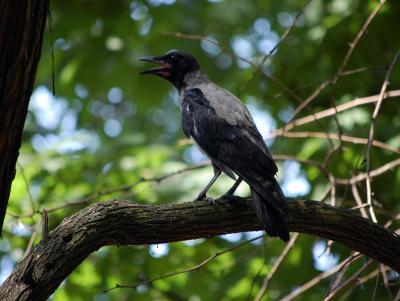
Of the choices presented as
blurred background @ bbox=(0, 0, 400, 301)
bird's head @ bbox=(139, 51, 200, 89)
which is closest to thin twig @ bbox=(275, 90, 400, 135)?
blurred background @ bbox=(0, 0, 400, 301)

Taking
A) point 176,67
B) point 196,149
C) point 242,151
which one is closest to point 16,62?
point 242,151

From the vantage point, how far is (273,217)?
4180mm

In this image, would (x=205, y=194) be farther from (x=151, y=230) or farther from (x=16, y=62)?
(x=16, y=62)

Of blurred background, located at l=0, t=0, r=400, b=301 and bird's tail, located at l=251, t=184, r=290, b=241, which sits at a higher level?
blurred background, located at l=0, t=0, r=400, b=301

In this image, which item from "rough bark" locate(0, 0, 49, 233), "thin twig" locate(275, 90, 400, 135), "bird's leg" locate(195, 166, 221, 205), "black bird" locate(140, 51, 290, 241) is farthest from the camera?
"thin twig" locate(275, 90, 400, 135)

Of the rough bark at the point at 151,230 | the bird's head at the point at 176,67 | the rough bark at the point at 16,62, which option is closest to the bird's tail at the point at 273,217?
the rough bark at the point at 151,230

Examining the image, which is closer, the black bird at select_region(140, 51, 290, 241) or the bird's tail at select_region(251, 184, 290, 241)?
the bird's tail at select_region(251, 184, 290, 241)

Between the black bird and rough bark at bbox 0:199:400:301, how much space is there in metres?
0.15

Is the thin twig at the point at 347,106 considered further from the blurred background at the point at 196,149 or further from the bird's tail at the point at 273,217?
the bird's tail at the point at 273,217

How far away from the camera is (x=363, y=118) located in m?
7.18

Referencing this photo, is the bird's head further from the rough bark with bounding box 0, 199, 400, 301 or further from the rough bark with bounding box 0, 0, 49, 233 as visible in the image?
the rough bark with bounding box 0, 0, 49, 233

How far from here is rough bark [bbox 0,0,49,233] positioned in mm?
2838

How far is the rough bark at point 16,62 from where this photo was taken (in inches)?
112

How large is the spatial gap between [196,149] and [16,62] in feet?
15.5
